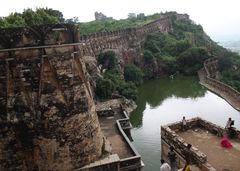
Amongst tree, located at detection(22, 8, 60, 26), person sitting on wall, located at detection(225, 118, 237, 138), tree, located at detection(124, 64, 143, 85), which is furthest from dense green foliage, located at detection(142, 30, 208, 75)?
person sitting on wall, located at detection(225, 118, 237, 138)

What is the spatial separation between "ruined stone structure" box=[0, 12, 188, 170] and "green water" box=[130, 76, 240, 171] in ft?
22.0

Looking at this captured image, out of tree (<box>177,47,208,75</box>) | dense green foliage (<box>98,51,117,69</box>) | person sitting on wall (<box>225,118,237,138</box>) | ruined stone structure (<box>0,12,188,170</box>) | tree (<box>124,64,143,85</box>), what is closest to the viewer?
ruined stone structure (<box>0,12,188,170</box>)

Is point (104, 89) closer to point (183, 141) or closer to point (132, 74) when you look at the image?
point (132, 74)

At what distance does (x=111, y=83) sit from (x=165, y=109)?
224 inches

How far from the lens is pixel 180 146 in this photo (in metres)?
12.4

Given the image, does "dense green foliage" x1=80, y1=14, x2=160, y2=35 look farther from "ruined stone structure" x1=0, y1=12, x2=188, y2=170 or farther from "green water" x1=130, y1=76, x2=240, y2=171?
"ruined stone structure" x1=0, y1=12, x2=188, y2=170

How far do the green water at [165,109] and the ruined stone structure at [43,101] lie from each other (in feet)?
22.0

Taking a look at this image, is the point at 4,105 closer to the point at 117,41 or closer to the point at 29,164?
the point at 29,164

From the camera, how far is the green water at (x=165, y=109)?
1945 centimetres

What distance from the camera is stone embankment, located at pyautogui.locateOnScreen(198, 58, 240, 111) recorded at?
28155 millimetres

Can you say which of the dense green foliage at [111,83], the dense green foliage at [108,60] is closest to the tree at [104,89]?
the dense green foliage at [111,83]

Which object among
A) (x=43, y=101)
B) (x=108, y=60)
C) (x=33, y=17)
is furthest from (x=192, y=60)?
(x=43, y=101)

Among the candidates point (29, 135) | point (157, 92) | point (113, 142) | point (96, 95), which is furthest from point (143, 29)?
point (29, 135)

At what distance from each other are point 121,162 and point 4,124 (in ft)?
15.6
